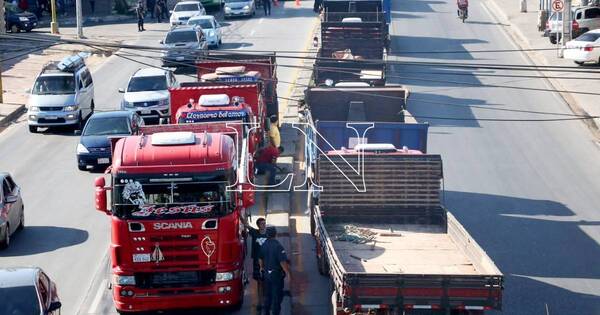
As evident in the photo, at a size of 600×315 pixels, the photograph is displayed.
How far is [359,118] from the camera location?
90.5ft

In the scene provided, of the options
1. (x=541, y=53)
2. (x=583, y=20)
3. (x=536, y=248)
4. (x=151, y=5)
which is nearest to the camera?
(x=536, y=248)

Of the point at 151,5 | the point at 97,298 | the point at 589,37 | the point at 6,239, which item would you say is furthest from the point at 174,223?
the point at 151,5

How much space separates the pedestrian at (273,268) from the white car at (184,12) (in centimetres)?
4050

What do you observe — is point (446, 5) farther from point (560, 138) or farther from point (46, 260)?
point (46, 260)

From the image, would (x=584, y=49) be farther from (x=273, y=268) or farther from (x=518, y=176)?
(x=273, y=268)

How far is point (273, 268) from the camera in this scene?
672 inches

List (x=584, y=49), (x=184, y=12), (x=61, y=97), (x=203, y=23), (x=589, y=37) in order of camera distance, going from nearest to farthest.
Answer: (x=61, y=97)
(x=584, y=49)
(x=589, y=37)
(x=203, y=23)
(x=184, y=12)

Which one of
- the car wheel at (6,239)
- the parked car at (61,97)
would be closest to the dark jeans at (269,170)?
the car wheel at (6,239)

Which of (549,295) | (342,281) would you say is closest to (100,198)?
(342,281)

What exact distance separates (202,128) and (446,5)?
49.2 meters

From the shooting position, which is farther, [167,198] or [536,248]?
[536,248]

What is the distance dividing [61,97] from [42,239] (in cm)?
1284

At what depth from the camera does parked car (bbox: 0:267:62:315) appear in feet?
49.1

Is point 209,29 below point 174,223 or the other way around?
the other way around
